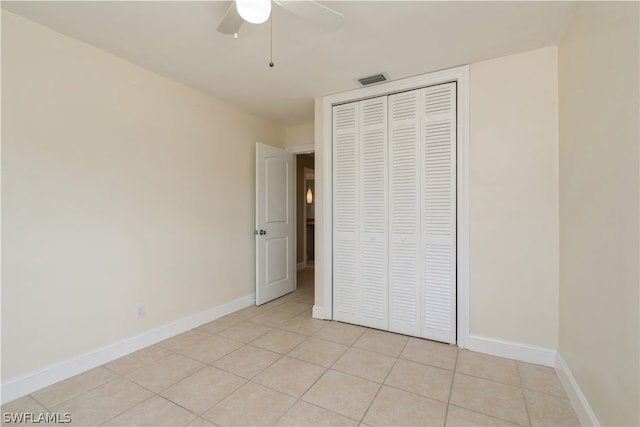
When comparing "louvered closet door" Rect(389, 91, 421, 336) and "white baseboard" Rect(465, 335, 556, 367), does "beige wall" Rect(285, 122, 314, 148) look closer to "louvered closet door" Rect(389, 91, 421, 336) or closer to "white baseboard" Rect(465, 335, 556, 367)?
"louvered closet door" Rect(389, 91, 421, 336)

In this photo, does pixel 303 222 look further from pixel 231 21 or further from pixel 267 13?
pixel 267 13

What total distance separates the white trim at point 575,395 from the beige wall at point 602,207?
0.05m

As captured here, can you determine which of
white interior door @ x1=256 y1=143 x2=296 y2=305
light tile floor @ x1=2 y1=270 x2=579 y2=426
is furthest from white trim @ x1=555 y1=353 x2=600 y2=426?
white interior door @ x1=256 y1=143 x2=296 y2=305

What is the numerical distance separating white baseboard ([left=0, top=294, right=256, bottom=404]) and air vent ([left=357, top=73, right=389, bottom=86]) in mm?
2876

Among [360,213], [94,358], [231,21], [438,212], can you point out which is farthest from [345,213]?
[94,358]

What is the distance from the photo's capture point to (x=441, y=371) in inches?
84.4

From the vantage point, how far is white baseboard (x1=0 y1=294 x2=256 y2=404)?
1.82m

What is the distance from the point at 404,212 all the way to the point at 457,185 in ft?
1.71

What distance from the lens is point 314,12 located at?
1476 mm

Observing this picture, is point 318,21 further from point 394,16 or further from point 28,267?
point 28,267

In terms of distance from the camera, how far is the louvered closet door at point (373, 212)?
113 inches

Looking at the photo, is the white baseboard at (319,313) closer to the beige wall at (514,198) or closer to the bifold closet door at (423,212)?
the bifold closet door at (423,212)

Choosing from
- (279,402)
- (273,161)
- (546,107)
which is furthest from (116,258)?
(546,107)

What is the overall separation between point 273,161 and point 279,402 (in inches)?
110
